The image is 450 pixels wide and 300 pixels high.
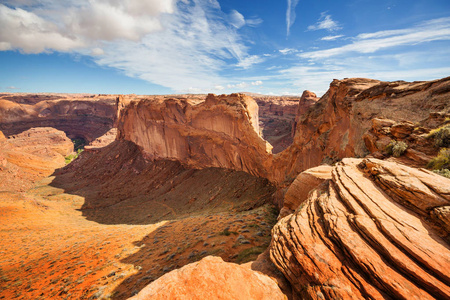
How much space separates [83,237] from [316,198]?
51.4ft

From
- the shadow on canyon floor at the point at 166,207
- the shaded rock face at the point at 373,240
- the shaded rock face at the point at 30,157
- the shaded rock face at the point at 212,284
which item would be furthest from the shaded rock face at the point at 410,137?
the shaded rock face at the point at 30,157

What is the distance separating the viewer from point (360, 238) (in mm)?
4297

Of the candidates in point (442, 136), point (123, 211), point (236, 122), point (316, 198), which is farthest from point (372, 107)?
point (123, 211)

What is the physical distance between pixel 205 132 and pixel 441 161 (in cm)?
2164

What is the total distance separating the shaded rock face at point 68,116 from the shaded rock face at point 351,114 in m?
69.9

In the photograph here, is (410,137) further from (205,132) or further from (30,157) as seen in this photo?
(30,157)

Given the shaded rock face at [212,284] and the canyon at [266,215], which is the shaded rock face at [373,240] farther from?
the shaded rock face at [212,284]

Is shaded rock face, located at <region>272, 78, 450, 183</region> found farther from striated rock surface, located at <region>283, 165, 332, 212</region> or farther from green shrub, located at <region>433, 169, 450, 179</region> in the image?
green shrub, located at <region>433, 169, 450, 179</region>

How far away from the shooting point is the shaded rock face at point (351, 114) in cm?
910

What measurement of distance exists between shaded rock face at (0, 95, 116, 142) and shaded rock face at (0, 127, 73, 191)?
9.84 meters

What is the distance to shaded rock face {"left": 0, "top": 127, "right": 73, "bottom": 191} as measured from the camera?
30.9 m

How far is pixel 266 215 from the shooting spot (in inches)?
465

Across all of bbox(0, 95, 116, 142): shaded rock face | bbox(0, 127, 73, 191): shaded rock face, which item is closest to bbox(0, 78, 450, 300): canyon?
bbox(0, 127, 73, 191): shaded rock face

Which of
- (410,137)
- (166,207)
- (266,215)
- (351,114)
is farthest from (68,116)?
(410,137)
